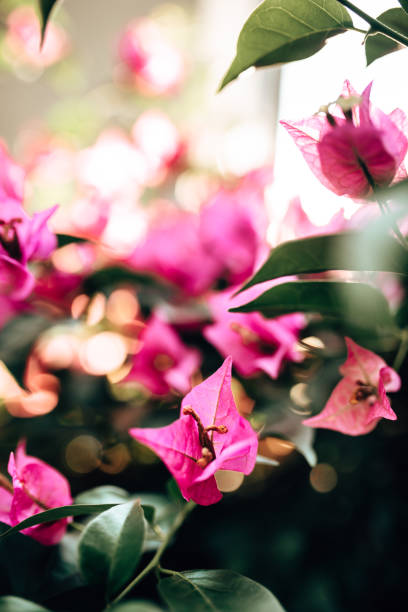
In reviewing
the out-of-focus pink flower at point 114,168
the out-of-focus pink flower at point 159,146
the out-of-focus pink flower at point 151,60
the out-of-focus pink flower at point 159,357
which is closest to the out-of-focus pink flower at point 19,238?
the out-of-focus pink flower at point 159,357

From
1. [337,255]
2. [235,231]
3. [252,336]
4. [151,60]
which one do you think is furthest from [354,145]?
[151,60]

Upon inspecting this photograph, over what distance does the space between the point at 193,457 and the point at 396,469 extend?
187 millimetres

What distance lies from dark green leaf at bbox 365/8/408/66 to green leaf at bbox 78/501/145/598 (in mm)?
201

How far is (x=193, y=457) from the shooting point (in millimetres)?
194

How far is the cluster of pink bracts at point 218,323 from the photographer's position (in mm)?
191

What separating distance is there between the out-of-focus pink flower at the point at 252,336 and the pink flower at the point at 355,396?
0.20 ft

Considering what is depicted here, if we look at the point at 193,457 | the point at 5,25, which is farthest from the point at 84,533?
the point at 5,25

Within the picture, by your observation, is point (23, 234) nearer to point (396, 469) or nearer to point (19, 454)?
point (19, 454)

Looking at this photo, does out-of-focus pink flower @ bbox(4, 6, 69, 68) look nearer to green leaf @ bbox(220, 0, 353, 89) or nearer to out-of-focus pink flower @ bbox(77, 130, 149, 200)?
out-of-focus pink flower @ bbox(77, 130, 149, 200)

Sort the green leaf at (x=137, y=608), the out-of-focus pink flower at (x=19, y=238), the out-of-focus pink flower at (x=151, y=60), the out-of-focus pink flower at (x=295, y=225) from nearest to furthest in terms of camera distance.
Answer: the green leaf at (x=137, y=608), the out-of-focus pink flower at (x=19, y=238), the out-of-focus pink flower at (x=295, y=225), the out-of-focus pink flower at (x=151, y=60)

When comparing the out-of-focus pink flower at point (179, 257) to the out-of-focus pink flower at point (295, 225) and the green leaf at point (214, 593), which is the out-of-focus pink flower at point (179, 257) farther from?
the green leaf at point (214, 593)

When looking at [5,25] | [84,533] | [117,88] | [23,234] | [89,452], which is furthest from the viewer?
[117,88]

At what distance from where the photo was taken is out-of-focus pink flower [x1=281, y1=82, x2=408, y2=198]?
0.62ft

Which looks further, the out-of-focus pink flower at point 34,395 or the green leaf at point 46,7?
the out-of-focus pink flower at point 34,395
